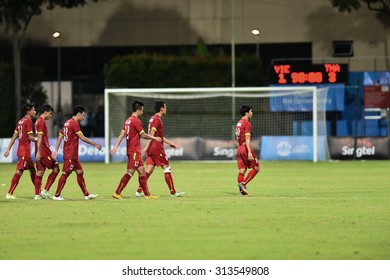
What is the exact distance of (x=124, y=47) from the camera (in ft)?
206

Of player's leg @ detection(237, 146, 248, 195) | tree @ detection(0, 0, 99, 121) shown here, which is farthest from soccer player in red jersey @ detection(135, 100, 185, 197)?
tree @ detection(0, 0, 99, 121)

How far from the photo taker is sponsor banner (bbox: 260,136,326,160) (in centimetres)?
4462

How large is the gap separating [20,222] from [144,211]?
8.78 ft

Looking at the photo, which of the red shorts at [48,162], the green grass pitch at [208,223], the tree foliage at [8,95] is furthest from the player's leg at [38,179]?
the tree foliage at [8,95]

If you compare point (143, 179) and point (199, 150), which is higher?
point (143, 179)

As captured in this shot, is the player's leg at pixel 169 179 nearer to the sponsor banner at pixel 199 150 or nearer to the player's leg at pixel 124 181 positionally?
the player's leg at pixel 124 181

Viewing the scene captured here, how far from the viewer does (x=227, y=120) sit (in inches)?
1907

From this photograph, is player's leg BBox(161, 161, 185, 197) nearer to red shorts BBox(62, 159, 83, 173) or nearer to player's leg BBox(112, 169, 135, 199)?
player's leg BBox(112, 169, 135, 199)

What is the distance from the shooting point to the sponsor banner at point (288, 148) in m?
44.6

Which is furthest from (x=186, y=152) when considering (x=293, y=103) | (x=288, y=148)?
(x=293, y=103)

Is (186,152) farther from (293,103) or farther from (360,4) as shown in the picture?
(360,4)

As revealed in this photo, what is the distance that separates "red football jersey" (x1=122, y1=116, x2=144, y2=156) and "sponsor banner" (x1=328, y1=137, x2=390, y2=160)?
71.2ft

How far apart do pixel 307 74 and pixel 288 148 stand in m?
3.04
